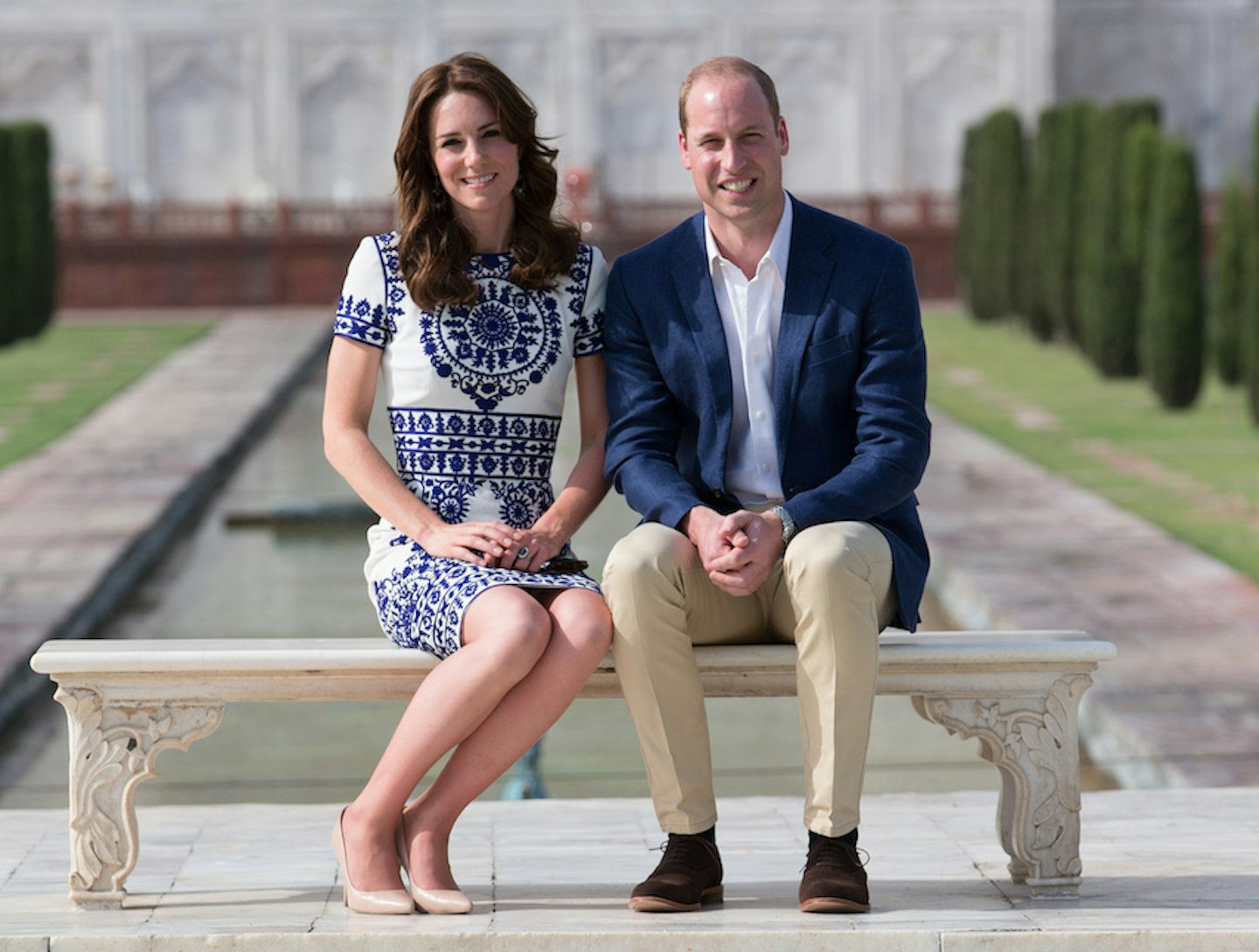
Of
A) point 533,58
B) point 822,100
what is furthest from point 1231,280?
point 533,58

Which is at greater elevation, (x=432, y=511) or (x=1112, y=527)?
(x=432, y=511)

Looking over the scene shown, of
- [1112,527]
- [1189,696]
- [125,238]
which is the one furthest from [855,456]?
[125,238]

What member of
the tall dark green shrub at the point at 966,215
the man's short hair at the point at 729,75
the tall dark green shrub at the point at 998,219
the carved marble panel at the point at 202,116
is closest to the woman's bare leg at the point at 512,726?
the man's short hair at the point at 729,75

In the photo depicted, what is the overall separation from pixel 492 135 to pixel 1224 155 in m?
25.7

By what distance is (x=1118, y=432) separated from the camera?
1214 cm

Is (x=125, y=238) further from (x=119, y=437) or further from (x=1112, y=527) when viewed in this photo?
(x=1112, y=527)

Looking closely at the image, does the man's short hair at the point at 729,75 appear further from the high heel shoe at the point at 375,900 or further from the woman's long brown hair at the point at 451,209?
the high heel shoe at the point at 375,900

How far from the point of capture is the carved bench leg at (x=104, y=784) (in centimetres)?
306

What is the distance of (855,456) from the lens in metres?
3.10

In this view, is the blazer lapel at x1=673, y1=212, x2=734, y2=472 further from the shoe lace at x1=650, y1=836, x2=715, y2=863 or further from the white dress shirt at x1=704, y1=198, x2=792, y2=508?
the shoe lace at x1=650, y1=836, x2=715, y2=863

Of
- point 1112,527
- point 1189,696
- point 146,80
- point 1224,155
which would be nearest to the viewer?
point 1189,696

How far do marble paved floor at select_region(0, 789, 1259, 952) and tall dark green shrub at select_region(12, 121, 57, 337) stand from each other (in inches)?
→ 594

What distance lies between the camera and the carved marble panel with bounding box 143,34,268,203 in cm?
2567

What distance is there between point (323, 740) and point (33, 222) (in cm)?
1413
